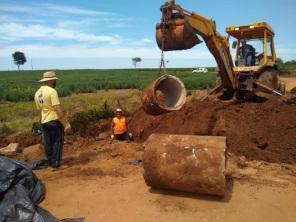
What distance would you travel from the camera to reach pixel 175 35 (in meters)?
5.91

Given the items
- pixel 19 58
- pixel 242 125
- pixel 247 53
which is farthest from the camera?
pixel 19 58

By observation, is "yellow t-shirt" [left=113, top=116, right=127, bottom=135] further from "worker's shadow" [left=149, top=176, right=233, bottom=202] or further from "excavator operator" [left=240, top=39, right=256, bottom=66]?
"excavator operator" [left=240, top=39, right=256, bottom=66]

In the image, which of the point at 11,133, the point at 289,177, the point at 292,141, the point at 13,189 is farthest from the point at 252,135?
the point at 11,133

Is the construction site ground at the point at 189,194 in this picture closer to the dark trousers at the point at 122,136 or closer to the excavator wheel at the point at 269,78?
the dark trousers at the point at 122,136

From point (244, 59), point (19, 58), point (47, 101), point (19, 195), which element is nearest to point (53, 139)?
point (47, 101)

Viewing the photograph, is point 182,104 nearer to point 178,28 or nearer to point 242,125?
point 178,28

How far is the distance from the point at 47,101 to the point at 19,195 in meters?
2.27

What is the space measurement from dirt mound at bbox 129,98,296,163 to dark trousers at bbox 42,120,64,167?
112 inches

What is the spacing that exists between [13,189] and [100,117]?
21.5 ft

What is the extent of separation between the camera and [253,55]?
10.1 meters

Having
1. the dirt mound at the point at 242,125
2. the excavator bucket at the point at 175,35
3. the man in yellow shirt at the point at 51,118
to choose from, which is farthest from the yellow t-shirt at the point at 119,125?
the excavator bucket at the point at 175,35

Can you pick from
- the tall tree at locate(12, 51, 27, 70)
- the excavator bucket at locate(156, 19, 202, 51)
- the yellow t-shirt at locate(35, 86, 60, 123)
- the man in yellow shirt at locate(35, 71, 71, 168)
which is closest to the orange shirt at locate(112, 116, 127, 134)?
the man in yellow shirt at locate(35, 71, 71, 168)

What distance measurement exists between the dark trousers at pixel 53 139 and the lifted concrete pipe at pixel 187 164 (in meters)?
1.95

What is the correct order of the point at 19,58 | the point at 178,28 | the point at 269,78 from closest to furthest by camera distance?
the point at 178,28 → the point at 269,78 → the point at 19,58
